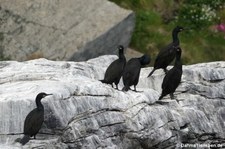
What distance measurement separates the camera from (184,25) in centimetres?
4128

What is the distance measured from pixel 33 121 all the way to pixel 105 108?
9.22 ft

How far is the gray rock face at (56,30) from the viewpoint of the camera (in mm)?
34906

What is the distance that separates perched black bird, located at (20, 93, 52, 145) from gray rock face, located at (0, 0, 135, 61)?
38.8 feet

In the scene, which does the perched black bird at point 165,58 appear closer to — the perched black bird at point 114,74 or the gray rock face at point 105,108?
the gray rock face at point 105,108

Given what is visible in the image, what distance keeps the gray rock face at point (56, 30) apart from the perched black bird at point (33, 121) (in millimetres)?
11835

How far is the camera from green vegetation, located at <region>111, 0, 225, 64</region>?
39.5 m

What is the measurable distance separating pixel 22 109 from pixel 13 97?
1.48ft

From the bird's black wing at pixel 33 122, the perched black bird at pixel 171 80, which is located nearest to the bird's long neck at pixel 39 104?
the bird's black wing at pixel 33 122

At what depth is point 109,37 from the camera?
35562 mm

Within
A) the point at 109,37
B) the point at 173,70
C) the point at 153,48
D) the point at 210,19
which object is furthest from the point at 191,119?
the point at 210,19

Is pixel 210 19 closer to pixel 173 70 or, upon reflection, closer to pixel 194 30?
pixel 194 30

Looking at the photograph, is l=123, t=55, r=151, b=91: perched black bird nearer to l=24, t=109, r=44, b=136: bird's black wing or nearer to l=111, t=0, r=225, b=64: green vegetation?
l=24, t=109, r=44, b=136: bird's black wing

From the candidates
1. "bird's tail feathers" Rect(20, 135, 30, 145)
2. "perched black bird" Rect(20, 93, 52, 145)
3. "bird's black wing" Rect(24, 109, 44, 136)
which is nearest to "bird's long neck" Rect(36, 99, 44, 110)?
"perched black bird" Rect(20, 93, 52, 145)

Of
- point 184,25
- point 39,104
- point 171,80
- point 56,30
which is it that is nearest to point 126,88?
point 171,80
